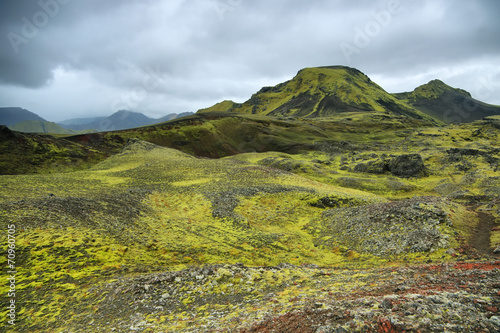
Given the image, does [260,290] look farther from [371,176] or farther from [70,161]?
[70,161]

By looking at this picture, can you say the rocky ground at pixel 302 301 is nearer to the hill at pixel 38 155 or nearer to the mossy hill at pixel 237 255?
the mossy hill at pixel 237 255

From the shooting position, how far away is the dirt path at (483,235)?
69.4ft

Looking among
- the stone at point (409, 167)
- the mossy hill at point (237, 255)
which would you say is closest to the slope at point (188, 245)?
the mossy hill at point (237, 255)

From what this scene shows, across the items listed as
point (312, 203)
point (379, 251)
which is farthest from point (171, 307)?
point (312, 203)

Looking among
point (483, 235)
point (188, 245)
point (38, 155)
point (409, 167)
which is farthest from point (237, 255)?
point (38, 155)

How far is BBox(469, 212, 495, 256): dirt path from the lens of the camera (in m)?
21.2

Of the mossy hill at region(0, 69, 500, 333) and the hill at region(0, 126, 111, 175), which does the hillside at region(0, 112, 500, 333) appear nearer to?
the mossy hill at region(0, 69, 500, 333)

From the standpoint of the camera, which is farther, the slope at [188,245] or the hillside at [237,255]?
the slope at [188,245]

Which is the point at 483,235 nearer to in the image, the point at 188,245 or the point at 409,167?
the point at 188,245

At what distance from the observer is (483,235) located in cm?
2445

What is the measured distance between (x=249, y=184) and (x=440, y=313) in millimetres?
37959

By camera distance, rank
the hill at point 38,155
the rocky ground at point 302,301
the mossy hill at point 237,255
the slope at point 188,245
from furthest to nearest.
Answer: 1. the hill at point 38,155
2. the slope at point 188,245
3. the mossy hill at point 237,255
4. the rocky ground at point 302,301

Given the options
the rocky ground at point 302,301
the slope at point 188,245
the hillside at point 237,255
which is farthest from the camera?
the slope at point 188,245

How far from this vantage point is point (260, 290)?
1520 cm
